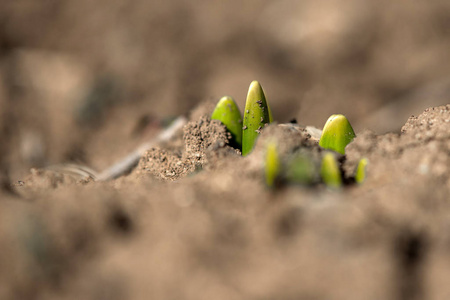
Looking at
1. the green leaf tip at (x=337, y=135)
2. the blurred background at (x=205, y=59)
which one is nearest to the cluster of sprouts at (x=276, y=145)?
the green leaf tip at (x=337, y=135)

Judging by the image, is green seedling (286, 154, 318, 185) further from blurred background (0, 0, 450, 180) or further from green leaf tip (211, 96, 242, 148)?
blurred background (0, 0, 450, 180)

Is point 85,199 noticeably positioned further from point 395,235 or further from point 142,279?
point 395,235

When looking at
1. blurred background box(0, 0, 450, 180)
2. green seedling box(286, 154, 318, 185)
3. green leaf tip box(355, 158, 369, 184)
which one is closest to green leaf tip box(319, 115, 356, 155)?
green leaf tip box(355, 158, 369, 184)

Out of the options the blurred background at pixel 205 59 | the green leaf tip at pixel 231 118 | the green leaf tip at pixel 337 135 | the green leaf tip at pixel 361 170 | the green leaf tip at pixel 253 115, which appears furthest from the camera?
the blurred background at pixel 205 59

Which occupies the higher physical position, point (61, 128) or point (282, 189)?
point (61, 128)

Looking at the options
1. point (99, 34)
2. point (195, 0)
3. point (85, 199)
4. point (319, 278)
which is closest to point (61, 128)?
point (99, 34)

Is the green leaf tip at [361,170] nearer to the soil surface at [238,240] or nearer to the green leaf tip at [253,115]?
the soil surface at [238,240]
